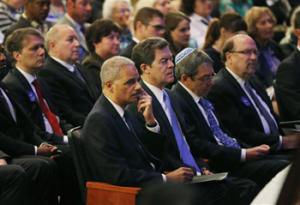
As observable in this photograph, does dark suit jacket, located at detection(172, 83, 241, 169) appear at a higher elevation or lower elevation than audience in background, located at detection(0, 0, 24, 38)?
lower

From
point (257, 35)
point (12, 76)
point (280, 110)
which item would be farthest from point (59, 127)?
point (257, 35)

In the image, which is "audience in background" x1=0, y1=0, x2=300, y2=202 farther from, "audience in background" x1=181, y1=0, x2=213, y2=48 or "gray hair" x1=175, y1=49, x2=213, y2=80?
"audience in background" x1=181, y1=0, x2=213, y2=48

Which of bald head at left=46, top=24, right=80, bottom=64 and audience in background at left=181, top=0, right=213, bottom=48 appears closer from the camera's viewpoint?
bald head at left=46, top=24, right=80, bottom=64

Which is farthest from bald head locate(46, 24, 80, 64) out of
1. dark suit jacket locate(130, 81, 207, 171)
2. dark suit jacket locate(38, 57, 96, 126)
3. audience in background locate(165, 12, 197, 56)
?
audience in background locate(165, 12, 197, 56)

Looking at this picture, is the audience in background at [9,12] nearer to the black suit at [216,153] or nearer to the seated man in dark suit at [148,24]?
the seated man in dark suit at [148,24]

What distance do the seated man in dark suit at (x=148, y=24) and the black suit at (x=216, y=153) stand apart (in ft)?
6.29

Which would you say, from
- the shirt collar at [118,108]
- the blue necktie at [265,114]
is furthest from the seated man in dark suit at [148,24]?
the shirt collar at [118,108]

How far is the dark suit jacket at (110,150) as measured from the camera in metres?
4.47

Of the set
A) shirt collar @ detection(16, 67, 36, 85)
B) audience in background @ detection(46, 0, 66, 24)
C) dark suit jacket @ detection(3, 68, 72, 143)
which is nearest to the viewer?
dark suit jacket @ detection(3, 68, 72, 143)

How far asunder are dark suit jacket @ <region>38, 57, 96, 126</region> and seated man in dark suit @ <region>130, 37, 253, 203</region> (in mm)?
756

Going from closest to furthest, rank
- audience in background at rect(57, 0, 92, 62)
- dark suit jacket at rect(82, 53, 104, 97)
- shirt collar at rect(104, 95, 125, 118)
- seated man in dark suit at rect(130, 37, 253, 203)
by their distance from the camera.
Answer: shirt collar at rect(104, 95, 125, 118), seated man in dark suit at rect(130, 37, 253, 203), dark suit jacket at rect(82, 53, 104, 97), audience in background at rect(57, 0, 92, 62)

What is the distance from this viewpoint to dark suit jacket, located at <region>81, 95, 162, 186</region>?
4469mm

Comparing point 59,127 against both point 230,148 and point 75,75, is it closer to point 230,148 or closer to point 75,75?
point 75,75

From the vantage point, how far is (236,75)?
6.24 m
